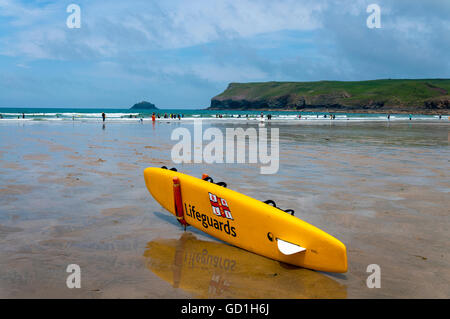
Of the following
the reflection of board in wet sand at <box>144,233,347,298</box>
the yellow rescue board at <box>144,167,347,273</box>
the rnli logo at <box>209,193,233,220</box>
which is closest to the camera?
the reflection of board in wet sand at <box>144,233,347,298</box>

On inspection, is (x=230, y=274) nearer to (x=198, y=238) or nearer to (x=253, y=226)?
(x=253, y=226)

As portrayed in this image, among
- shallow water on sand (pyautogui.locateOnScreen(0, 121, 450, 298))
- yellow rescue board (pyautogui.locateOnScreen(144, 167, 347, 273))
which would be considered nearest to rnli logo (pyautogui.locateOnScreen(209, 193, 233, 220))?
yellow rescue board (pyautogui.locateOnScreen(144, 167, 347, 273))

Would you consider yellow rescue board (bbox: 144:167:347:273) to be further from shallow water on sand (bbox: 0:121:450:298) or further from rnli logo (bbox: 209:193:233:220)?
shallow water on sand (bbox: 0:121:450:298)

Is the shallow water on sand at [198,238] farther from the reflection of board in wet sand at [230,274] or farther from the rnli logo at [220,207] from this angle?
the rnli logo at [220,207]

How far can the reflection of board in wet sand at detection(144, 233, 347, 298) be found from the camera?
4.36 meters

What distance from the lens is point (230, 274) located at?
4.80 meters

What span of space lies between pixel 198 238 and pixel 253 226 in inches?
49.6

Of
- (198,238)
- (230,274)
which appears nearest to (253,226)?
(230,274)

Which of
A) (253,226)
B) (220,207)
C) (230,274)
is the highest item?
(220,207)

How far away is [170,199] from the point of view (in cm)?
692

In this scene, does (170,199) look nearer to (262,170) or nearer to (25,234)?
(25,234)

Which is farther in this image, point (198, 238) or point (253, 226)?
point (198, 238)
